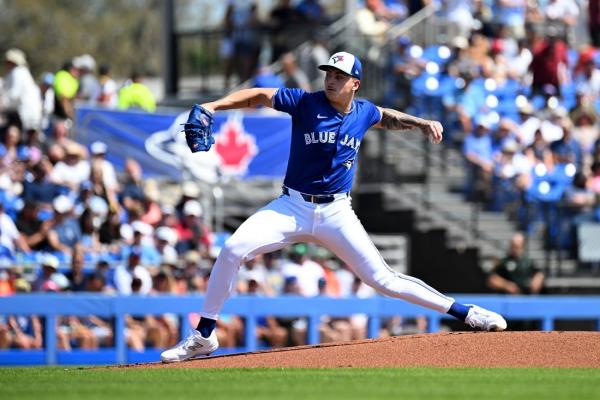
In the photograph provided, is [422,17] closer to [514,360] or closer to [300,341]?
[300,341]

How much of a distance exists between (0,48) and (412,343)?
37.6m

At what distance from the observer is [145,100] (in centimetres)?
2170

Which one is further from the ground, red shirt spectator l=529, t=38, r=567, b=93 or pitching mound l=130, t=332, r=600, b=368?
red shirt spectator l=529, t=38, r=567, b=93

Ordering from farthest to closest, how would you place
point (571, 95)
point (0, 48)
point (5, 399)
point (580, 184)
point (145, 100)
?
1. point (0, 48)
2. point (571, 95)
3. point (145, 100)
4. point (580, 184)
5. point (5, 399)

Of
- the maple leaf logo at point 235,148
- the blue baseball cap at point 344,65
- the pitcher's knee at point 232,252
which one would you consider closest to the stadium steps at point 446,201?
the maple leaf logo at point 235,148

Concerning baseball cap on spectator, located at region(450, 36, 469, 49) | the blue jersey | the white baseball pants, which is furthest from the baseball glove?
baseball cap on spectator, located at region(450, 36, 469, 49)

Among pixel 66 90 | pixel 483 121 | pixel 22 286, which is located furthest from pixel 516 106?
pixel 22 286

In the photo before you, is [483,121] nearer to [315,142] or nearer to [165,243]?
[165,243]

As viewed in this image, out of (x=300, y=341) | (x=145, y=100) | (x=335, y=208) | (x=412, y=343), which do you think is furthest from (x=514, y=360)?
(x=145, y=100)

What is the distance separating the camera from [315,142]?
35.7 feet

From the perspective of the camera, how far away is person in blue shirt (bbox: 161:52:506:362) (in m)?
10.7

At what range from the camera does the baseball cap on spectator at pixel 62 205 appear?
17.3m

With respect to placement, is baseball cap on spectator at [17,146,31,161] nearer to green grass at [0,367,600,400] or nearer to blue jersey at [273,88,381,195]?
green grass at [0,367,600,400]

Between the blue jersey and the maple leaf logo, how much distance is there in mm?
8618
